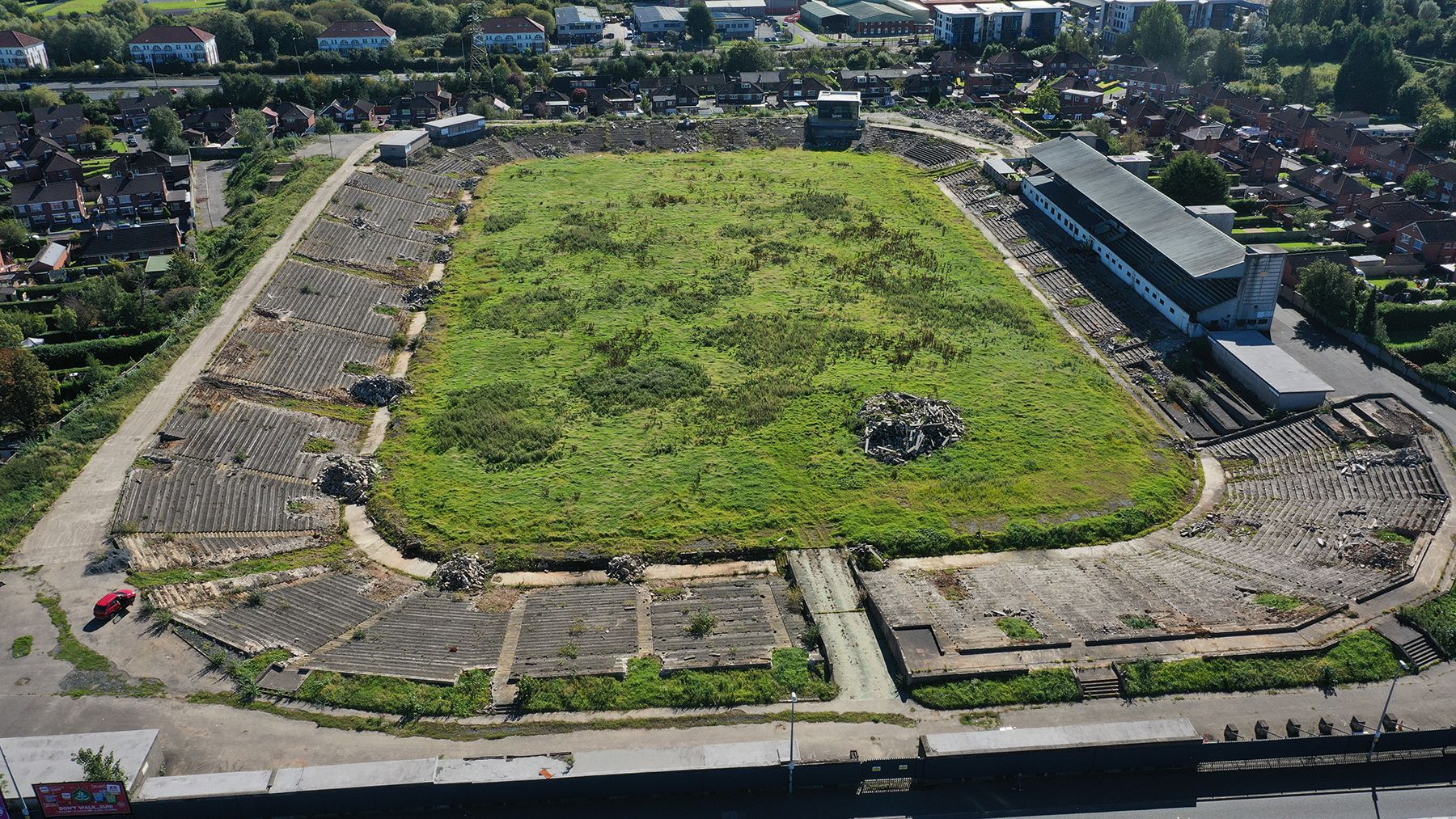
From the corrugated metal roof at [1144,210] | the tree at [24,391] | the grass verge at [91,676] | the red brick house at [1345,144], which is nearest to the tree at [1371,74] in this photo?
the red brick house at [1345,144]

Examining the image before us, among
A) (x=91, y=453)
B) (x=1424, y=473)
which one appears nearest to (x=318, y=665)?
(x=91, y=453)

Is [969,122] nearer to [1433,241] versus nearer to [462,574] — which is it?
[1433,241]

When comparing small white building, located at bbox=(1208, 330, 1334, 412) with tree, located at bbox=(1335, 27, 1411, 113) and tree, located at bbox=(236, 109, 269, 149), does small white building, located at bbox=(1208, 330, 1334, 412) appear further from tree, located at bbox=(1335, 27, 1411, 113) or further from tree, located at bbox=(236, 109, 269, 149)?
tree, located at bbox=(236, 109, 269, 149)

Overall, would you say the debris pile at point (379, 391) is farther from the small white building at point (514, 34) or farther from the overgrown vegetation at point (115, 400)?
the small white building at point (514, 34)

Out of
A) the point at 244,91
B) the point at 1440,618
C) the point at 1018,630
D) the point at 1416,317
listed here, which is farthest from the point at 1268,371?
the point at 244,91

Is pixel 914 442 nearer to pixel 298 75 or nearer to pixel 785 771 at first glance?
pixel 785 771

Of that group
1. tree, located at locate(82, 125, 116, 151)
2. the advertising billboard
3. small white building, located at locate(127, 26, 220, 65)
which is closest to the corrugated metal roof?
the advertising billboard

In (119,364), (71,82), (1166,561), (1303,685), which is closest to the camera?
(1303,685)
